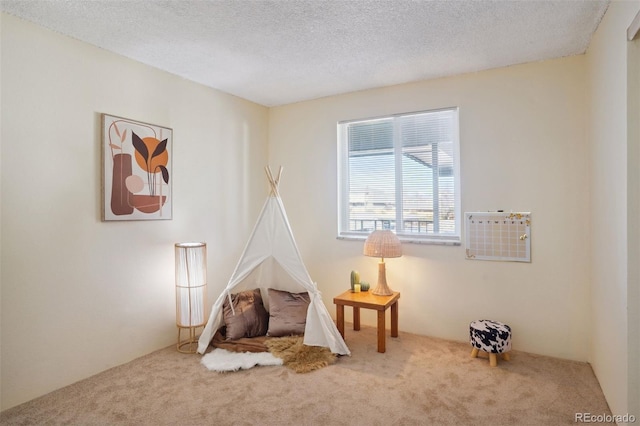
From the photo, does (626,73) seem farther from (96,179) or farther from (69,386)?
(69,386)

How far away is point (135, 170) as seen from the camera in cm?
306

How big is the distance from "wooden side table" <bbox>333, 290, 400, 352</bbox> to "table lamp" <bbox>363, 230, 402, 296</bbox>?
9 cm

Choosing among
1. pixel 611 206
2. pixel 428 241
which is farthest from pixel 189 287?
pixel 611 206

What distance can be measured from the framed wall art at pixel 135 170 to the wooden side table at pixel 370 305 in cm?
177

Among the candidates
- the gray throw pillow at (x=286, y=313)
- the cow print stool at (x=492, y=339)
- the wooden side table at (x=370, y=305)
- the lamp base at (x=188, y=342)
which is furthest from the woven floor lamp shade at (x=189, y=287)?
the cow print stool at (x=492, y=339)

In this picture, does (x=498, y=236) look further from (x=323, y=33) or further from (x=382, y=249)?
(x=323, y=33)

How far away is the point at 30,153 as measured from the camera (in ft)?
8.02

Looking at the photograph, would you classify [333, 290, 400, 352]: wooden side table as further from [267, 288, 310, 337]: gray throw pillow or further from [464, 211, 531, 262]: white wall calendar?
[464, 211, 531, 262]: white wall calendar

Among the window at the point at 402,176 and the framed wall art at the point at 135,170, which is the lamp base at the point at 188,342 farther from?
the window at the point at 402,176

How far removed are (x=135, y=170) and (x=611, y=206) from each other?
342 centimetres

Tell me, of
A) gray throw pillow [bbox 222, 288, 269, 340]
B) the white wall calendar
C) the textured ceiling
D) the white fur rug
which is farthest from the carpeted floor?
the textured ceiling

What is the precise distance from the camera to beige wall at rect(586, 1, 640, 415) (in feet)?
6.40

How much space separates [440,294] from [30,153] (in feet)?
11.4

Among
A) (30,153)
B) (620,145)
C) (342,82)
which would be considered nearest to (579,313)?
(620,145)
